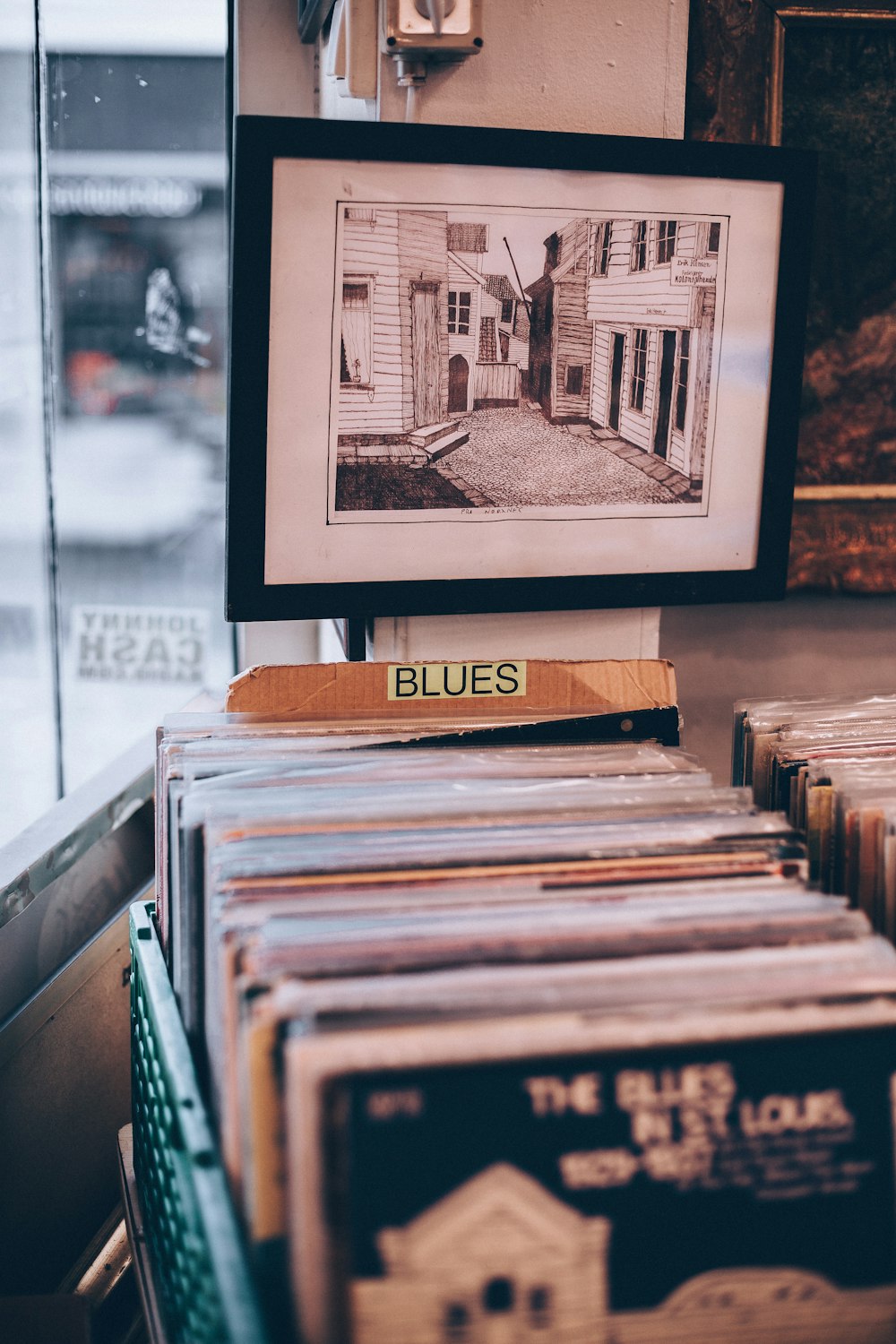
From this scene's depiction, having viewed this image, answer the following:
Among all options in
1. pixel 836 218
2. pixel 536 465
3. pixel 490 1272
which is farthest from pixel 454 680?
pixel 836 218

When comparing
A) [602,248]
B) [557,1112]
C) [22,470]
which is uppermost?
[602,248]

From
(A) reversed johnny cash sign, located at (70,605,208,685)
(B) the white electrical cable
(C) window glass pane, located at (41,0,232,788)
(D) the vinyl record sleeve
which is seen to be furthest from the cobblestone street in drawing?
(A) reversed johnny cash sign, located at (70,605,208,685)

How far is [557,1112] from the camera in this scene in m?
0.55

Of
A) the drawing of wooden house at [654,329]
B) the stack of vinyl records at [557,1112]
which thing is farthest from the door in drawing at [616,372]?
the stack of vinyl records at [557,1112]

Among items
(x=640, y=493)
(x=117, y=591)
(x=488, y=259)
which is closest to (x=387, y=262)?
(x=488, y=259)

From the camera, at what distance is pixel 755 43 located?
1.26 metres

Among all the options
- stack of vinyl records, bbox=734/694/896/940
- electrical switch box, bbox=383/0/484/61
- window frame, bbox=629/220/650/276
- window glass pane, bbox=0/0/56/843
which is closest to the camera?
stack of vinyl records, bbox=734/694/896/940

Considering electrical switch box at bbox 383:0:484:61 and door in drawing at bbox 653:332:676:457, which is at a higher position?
electrical switch box at bbox 383:0:484:61

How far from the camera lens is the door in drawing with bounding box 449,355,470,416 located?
112 cm

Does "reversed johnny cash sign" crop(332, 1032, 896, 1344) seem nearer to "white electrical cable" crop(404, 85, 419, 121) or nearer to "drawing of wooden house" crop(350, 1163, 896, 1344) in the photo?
"drawing of wooden house" crop(350, 1163, 896, 1344)

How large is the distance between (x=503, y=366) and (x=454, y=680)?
1.09ft

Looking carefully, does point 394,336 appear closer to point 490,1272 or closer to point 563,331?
point 563,331

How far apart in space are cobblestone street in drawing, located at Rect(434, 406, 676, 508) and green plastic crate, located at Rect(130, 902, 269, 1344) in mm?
550

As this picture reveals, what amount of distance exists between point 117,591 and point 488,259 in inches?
49.8
